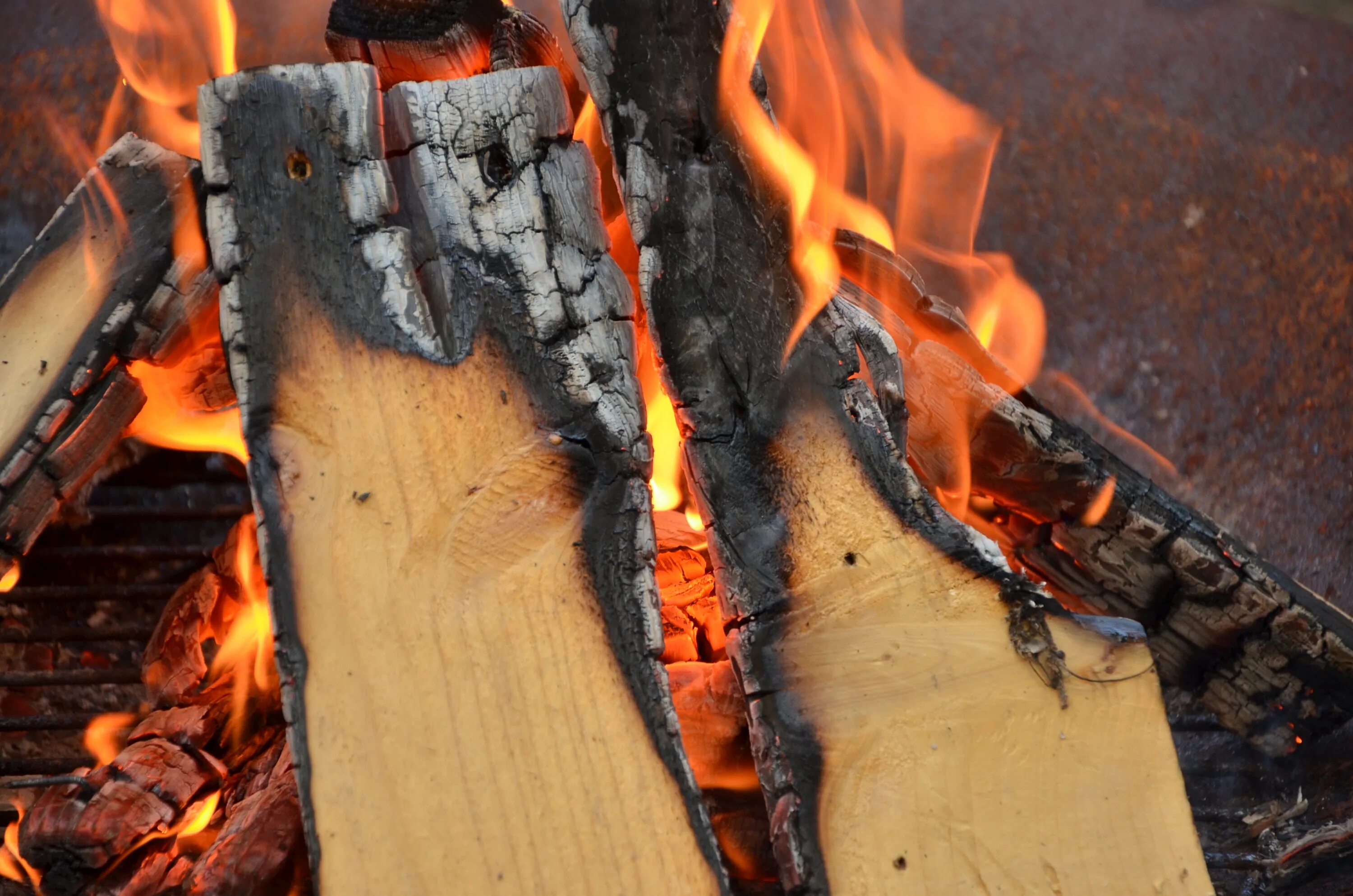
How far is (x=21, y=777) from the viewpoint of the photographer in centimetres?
153

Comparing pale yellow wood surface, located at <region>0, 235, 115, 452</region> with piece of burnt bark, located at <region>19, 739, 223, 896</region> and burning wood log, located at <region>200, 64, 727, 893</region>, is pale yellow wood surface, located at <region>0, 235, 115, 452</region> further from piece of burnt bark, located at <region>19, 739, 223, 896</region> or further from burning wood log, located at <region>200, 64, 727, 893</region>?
piece of burnt bark, located at <region>19, 739, 223, 896</region>

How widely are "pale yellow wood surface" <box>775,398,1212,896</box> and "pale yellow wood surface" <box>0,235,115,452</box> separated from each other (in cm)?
105

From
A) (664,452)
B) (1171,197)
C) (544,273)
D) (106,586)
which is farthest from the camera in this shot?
(1171,197)

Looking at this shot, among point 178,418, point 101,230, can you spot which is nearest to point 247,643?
point 178,418

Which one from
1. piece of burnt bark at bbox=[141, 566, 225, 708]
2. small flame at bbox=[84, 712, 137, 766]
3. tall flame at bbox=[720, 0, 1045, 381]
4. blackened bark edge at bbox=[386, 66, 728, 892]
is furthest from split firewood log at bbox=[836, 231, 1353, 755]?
small flame at bbox=[84, 712, 137, 766]

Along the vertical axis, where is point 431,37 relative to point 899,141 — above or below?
above

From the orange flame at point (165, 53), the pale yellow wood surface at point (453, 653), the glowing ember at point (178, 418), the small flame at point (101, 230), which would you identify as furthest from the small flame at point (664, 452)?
the orange flame at point (165, 53)

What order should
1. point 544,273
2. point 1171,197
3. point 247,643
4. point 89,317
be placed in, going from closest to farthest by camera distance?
point 544,273 → point 89,317 → point 247,643 → point 1171,197

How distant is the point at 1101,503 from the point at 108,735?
5.73 feet

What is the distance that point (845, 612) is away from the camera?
1.11 meters

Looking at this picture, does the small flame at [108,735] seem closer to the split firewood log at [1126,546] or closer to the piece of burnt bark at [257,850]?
the piece of burnt bark at [257,850]

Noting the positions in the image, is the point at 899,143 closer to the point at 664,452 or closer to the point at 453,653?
the point at 664,452

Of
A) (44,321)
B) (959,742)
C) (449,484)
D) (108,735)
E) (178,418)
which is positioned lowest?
(108,735)

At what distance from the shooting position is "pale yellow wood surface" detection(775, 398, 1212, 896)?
1.02m
